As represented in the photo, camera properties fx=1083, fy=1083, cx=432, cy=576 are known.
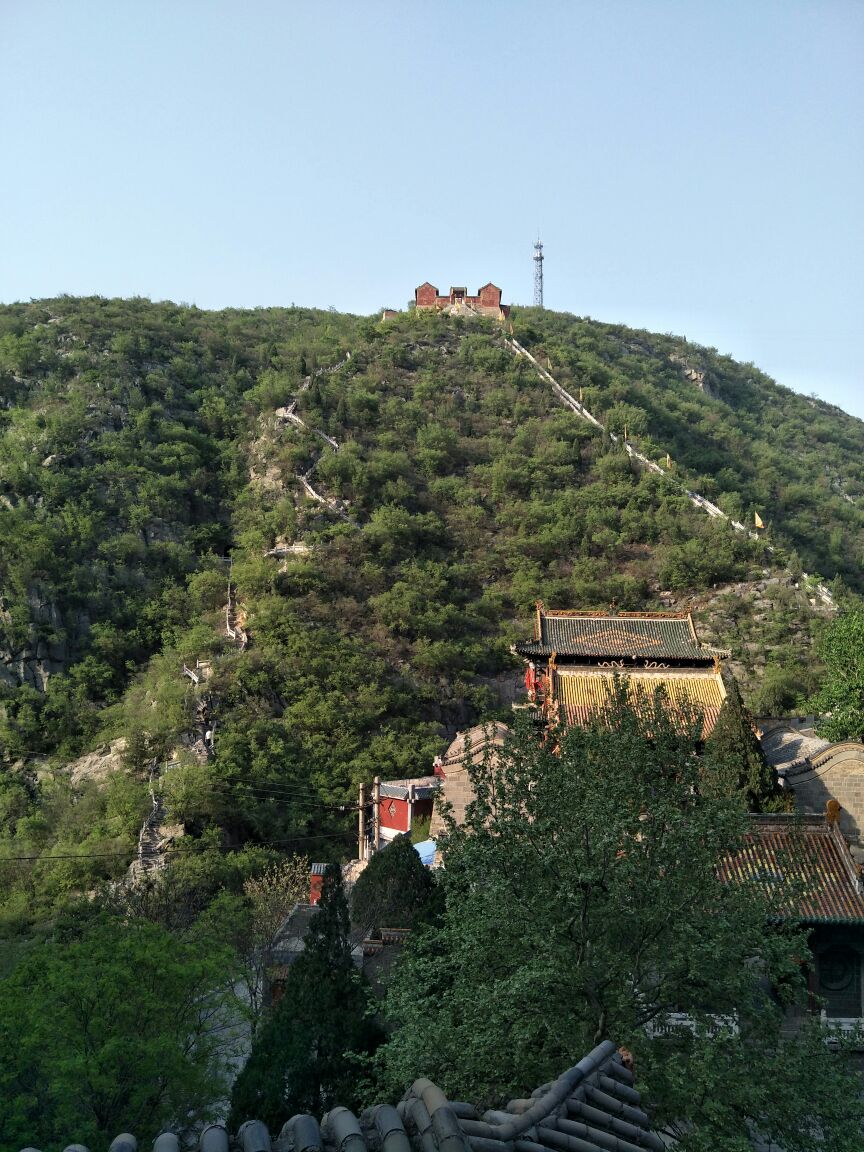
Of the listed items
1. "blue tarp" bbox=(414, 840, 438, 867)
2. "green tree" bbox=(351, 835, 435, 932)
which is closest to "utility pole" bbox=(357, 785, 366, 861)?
"blue tarp" bbox=(414, 840, 438, 867)

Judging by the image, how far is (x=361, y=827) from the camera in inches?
1234

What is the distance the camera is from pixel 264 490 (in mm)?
52844

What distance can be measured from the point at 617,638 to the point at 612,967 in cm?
2134

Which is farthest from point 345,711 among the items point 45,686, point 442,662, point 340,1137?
point 340,1137

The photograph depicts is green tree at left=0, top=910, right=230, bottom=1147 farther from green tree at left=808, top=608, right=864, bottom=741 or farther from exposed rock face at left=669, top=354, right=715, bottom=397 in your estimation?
exposed rock face at left=669, top=354, right=715, bottom=397

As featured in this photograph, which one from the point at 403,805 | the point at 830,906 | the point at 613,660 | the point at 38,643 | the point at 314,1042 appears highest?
the point at 38,643

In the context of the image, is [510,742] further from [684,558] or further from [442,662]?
[684,558]

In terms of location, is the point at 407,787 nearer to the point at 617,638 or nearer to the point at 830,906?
the point at 617,638

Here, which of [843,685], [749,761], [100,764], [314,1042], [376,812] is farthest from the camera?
[100,764]

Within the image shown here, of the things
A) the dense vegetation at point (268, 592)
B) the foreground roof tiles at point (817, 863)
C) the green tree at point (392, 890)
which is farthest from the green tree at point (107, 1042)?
the foreground roof tiles at point (817, 863)

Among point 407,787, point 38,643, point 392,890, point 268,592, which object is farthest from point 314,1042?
point 38,643

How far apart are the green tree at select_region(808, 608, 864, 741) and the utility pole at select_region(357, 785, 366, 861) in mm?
13181

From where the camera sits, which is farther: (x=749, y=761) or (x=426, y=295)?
(x=426, y=295)

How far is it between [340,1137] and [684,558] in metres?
44.6
